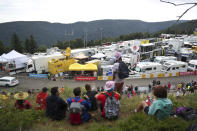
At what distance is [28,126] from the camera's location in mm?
3680

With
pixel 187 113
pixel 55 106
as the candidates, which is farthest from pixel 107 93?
pixel 187 113

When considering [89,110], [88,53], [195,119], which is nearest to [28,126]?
[89,110]

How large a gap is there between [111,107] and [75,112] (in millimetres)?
987

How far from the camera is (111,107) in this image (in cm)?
376

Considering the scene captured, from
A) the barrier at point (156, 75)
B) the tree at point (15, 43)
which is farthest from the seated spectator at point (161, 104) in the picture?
the tree at point (15, 43)

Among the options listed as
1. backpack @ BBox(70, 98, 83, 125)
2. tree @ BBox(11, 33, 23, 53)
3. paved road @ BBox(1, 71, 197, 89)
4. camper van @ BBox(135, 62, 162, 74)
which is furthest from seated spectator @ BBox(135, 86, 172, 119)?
tree @ BBox(11, 33, 23, 53)

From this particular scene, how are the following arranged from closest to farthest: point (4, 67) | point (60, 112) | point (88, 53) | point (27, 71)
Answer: point (60, 112) < point (27, 71) < point (4, 67) < point (88, 53)

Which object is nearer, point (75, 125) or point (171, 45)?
point (75, 125)

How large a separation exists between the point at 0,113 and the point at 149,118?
4440mm

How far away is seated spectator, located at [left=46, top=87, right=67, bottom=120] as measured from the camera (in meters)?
3.95

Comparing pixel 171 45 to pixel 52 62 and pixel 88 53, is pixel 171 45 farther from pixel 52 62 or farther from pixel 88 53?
pixel 52 62

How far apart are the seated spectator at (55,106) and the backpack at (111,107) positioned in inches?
48.3

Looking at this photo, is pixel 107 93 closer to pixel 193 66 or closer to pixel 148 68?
pixel 148 68

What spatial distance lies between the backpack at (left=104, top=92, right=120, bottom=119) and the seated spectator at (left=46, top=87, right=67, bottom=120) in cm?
123
